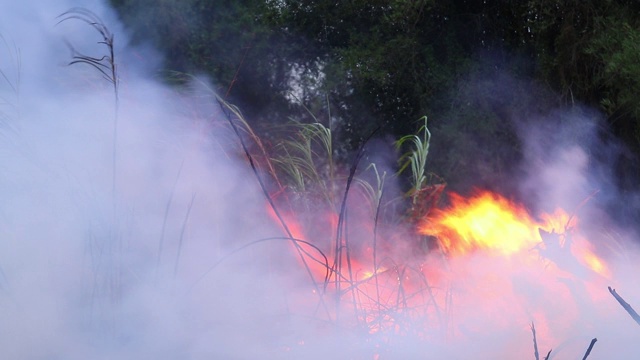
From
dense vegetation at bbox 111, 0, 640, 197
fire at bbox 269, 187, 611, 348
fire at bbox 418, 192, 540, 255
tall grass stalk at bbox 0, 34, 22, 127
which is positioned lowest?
fire at bbox 269, 187, 611, 348

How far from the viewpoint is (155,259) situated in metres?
4.12

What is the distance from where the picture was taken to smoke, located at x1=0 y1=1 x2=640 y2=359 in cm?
382

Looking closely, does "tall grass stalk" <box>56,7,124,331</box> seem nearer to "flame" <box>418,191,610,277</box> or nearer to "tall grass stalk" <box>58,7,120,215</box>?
"tall grass stalk" <box>58,7,120,215</box>

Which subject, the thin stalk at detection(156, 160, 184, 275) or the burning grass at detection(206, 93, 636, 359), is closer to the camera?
the thin stalk at detection(156, 160, 184, 275)

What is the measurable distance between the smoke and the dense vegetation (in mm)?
3063

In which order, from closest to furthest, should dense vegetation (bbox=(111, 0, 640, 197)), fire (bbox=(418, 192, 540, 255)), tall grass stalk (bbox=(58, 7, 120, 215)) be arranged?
1. tall grass stalk (bbox=(58, 7, 120, 215))
2. fire (bbox=(418, 192, 540, 255))
3. dense vegetation (bbox=(111, 0, 640, 197))

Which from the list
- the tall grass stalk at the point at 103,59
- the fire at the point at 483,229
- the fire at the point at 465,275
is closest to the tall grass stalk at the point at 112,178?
the tall grass stalk at the point at 103,59

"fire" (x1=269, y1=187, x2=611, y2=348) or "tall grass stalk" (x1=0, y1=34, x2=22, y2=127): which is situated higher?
"tall grass stalk" (x1=0, y1=34, x2=22, y2=127)

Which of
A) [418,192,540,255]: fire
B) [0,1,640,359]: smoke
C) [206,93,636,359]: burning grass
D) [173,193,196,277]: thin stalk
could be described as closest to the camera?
[0,1,640,359]: smoke

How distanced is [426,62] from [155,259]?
17.1ft

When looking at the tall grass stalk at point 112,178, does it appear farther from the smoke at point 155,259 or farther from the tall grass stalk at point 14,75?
the tall grass stalk at point 14,75

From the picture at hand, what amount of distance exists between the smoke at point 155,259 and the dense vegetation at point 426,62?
3063 mm

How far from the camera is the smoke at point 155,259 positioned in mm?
3822

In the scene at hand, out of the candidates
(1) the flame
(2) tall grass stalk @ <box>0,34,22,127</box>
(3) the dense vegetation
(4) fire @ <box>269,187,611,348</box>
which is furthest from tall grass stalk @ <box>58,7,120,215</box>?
(3) the dense vegetation
